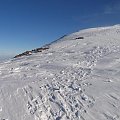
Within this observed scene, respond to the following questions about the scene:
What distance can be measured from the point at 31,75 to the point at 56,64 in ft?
10.2

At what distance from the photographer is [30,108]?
9.55 meters

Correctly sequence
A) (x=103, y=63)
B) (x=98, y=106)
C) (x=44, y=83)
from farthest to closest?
(x=103, y=63)
(x=44, y=83)
(x=98, y=106)

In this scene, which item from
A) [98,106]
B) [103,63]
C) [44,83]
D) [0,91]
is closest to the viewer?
[98,106]

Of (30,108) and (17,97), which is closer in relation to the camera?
(30,108)

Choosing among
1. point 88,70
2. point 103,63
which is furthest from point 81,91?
point 103,63

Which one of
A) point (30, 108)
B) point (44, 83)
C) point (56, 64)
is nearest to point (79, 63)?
point (56, 64)

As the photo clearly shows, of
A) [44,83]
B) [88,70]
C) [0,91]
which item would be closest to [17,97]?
[0,91]

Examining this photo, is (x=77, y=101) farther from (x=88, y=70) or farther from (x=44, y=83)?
(x=88, y=70)

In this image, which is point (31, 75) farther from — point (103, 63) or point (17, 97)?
point (103, 63)

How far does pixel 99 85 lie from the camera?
37.6 ft

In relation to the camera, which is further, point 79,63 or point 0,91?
point 79,63

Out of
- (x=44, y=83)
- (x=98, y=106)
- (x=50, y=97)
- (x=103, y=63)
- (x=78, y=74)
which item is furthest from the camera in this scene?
(x=103, y=63)

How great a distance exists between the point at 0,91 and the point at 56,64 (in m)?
6.09

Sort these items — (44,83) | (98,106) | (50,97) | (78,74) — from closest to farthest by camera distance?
(98,106)
(50,97)
(44,83)
(78,74)
